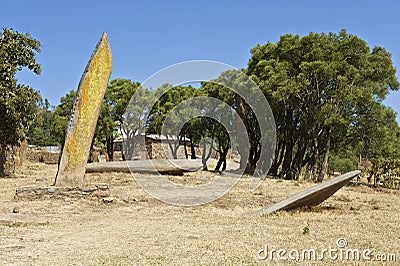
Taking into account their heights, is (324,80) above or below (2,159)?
above

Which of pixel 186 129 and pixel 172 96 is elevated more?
pixel 172 96

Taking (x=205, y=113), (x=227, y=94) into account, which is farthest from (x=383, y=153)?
(x=205, y=113)

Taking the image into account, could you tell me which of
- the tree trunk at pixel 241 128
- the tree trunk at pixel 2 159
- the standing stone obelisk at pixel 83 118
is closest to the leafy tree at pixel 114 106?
the tree trunk at pixel 241 128

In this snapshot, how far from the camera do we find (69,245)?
5402 mm

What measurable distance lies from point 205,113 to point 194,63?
12.0 metres

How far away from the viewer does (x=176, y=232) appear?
20.7ft

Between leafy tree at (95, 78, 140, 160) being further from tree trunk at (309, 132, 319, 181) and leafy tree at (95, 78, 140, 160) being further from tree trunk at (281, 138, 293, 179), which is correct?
tree trunk at (309, 132, 319, 181)

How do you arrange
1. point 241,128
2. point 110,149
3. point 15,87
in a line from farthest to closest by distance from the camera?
point 110,149 → point 241,128 → point 15,87

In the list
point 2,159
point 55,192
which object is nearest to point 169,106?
point 2,159

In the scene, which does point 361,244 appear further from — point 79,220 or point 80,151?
point 80,151

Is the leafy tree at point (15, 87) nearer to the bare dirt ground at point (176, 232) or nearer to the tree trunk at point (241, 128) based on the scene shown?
the bare dirt ground at point (176, 232)

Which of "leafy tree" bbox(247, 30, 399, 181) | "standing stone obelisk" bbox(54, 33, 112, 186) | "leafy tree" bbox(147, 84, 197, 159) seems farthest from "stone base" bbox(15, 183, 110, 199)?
"leafy tree" bbox(147, 84, 197, 159)

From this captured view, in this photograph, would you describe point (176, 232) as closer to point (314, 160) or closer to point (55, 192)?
point (55, 192)

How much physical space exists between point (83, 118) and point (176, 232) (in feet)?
17.6
